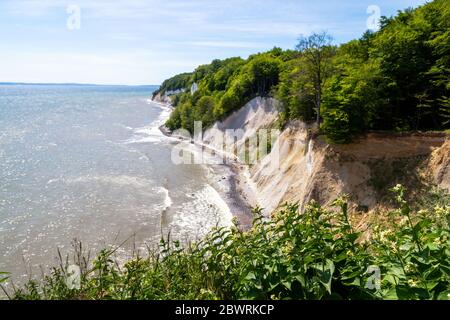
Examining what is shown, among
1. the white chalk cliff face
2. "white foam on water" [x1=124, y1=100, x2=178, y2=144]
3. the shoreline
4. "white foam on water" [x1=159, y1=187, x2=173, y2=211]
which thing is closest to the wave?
"white foam on water" [x1=124, y1=100, x2=178, y2=144]

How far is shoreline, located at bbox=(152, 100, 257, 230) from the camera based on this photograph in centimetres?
3059

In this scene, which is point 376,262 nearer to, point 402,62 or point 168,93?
point 402,62

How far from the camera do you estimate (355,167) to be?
2492 cm

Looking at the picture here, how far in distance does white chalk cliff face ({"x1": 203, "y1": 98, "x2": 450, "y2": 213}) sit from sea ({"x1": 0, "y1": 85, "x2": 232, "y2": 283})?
694cm

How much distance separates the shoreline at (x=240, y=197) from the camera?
30594 mm

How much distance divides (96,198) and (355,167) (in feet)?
84.1

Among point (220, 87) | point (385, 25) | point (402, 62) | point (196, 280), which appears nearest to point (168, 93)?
point (220, 87)

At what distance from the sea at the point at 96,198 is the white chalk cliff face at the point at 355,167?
6943 mm

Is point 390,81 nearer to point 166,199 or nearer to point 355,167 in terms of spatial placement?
point 355,167

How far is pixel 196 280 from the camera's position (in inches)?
196

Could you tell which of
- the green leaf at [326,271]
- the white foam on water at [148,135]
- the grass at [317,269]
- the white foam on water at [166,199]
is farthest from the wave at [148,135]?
the green leaf at [326,271]

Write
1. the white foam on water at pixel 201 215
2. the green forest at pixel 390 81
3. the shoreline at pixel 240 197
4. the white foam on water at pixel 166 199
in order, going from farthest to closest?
the white foam on water at pixel 166 199 → the shoreline at pixel 240 197 → the white foam on water at pixel 201 215 → the green forest at pixel 390 81

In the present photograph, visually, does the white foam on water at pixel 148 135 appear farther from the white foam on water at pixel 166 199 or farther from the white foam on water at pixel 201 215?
the white foam on water at pixel 201 215
